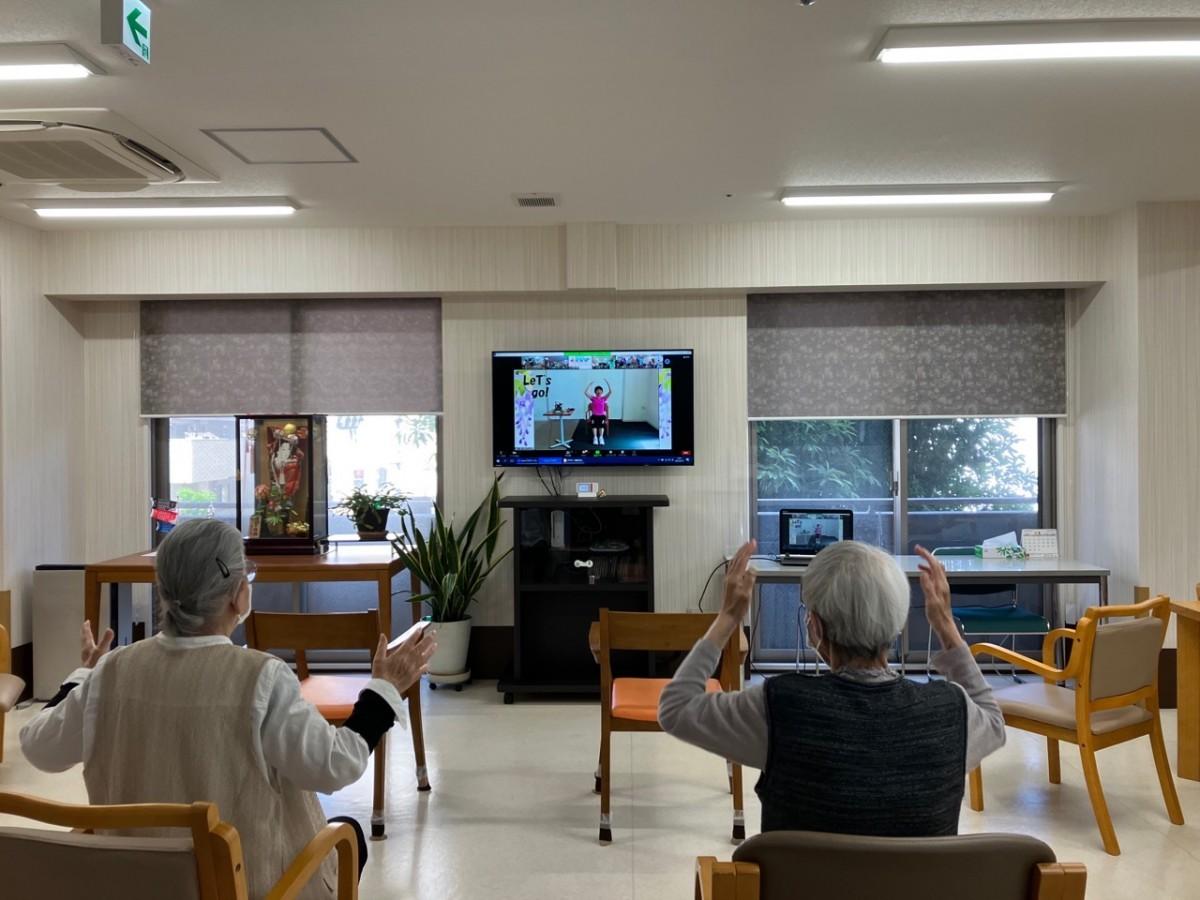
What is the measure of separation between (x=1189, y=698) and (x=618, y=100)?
354 cm

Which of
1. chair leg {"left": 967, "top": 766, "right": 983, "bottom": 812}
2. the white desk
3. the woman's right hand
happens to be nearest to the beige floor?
chair leg {"left": 967, "top": 766, "right": 983, "bottom": 812}

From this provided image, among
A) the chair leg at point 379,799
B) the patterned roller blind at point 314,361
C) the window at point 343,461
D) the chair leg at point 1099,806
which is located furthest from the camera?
the window at point 343,461

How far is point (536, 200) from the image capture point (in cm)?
498

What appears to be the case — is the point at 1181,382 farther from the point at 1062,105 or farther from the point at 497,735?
the point at 497,735

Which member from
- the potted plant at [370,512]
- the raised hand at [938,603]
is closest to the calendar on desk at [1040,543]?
the potted plant at [370,512]

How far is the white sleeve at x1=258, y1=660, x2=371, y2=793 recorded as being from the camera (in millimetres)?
1796

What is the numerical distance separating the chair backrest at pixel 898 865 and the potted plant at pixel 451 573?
408 cm

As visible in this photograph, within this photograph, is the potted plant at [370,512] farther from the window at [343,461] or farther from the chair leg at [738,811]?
the chair leg at [738,811]

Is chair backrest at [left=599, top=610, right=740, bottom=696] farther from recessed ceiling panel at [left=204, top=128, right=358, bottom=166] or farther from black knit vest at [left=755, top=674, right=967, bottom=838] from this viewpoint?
recessed ceiling panel at [left=204, top=128, right=358, bottom=166]

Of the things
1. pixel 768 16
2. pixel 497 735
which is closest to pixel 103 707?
pixel 768 16

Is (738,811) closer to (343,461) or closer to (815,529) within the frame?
(815,529)

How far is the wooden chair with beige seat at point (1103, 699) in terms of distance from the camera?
344 cm

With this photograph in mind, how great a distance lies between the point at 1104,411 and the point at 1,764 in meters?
6.16

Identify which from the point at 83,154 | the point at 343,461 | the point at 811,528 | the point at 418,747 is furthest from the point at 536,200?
the point at 418,747
